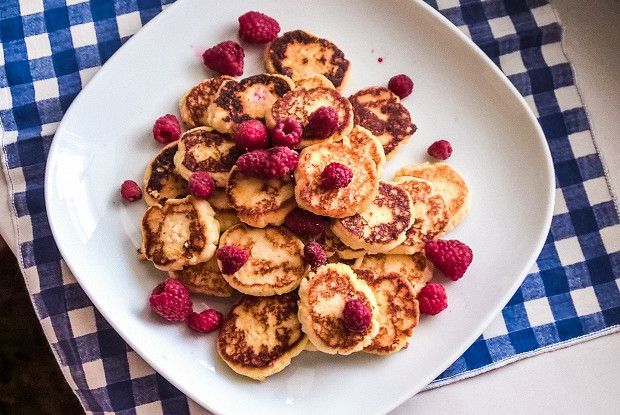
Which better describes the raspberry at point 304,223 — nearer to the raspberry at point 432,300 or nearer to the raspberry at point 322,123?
the raspberry at point 322,123

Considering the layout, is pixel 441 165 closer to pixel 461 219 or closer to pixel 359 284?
pixel 461 219

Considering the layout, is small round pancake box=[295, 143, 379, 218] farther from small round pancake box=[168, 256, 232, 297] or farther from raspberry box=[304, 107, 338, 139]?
small round pancake box=[168, 256, 232, 297]

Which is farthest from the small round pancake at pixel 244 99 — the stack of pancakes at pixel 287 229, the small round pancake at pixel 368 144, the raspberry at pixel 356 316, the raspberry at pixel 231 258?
the raspberry at pixel 356 316

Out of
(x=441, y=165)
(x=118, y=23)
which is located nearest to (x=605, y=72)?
(x=441, y=165)

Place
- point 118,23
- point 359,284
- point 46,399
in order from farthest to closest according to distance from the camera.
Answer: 1. point 46,399
2. point 118,23
3. point 359,284

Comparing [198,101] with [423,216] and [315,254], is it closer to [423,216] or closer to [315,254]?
[315,254]

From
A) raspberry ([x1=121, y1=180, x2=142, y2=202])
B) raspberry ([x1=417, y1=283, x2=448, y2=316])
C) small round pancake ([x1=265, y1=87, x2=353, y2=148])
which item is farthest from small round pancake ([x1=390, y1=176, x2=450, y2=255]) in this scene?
raspberry ([x1=121, y1=180, x2=142, y2=202])

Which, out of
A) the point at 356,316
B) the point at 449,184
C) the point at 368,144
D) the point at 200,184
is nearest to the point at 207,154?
the point at 200,184
